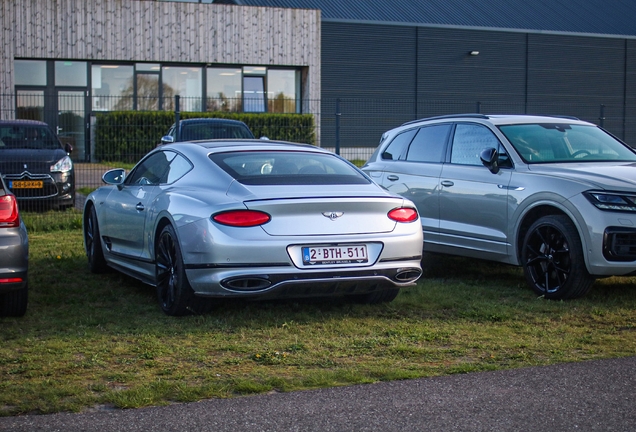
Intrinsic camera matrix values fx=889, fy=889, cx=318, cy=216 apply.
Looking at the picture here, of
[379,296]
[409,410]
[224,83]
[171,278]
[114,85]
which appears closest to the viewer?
[409,410]

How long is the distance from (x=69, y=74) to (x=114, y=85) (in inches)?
61.4

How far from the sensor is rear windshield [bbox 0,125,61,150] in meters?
15.9

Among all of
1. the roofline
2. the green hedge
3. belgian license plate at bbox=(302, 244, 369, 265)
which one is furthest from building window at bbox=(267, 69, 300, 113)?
belgian license plate at bbox=(302, 244, 369, 265)

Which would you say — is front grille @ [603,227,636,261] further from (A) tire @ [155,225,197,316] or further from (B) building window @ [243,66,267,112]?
(B) building window @ [243,66,267,112]

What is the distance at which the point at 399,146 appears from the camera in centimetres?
1027

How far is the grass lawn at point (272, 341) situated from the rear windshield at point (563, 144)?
4.15 feet

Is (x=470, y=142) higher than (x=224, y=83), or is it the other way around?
(x=224, y=83)

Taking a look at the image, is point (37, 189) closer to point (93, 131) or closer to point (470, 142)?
point (93, 131)

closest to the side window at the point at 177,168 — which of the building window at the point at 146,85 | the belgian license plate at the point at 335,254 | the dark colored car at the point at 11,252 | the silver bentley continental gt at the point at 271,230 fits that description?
the silver bentley continental gt at the point at 271,230

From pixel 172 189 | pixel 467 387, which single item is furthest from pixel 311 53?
pixel 467 387

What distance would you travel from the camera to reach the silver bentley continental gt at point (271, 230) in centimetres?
648

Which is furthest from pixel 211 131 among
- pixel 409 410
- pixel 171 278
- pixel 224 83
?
pixel 224 83

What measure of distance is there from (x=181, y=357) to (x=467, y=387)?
6.10 ft

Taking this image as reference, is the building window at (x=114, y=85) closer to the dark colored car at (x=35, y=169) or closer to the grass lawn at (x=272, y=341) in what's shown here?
the dark colored car at (x=35, y=169)
